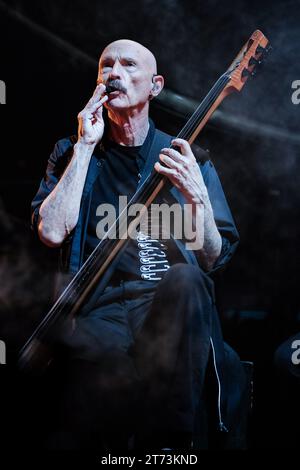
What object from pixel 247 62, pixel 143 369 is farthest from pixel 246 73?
pixel 143 369

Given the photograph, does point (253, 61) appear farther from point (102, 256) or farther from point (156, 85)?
point (102, 256)

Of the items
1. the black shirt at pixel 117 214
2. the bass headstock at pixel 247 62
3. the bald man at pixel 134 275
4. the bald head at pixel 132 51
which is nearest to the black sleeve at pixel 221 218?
the bald man at pixel 134 275

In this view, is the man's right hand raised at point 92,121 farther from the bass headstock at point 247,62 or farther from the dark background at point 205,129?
the bass headstock at point 247,62

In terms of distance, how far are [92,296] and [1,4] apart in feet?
3.42

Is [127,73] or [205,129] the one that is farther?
[205,129]

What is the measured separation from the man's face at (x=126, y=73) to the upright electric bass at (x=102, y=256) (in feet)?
0.73

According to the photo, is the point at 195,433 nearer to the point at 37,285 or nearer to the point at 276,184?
the point at 37,285

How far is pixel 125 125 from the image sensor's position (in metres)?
1.61

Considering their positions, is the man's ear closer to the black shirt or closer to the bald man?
the bald man

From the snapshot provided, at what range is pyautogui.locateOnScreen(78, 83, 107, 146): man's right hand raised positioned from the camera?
4.97 feet

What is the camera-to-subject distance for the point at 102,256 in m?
1.39

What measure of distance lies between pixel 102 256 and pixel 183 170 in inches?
12.8

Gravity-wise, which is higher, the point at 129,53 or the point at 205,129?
the point at 129,53

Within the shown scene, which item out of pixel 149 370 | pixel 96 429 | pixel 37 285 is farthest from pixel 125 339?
pixel 37 285
